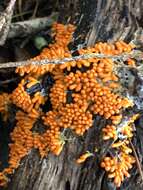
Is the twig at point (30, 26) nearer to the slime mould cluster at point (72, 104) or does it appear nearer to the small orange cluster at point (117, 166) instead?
the slime mould cluster at point (72, 104)

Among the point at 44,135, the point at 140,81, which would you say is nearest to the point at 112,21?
the point at 140,81

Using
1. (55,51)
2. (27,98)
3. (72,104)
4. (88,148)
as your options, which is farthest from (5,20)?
(88,148)

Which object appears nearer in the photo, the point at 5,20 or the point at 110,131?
the point at 110,131

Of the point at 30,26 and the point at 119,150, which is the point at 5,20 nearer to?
the point at 30,26

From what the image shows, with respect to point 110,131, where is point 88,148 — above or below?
below

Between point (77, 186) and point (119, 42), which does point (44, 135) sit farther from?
point (119, 42)

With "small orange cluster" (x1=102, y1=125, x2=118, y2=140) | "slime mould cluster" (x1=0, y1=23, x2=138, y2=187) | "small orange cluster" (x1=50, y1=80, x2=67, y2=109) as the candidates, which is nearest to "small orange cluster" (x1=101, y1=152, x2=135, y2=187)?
"slime mould cluster" (x1=0, y1=23, x2=138, y2=187)

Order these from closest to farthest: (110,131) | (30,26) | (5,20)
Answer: (110,131)
(5,20)
(30,26)
